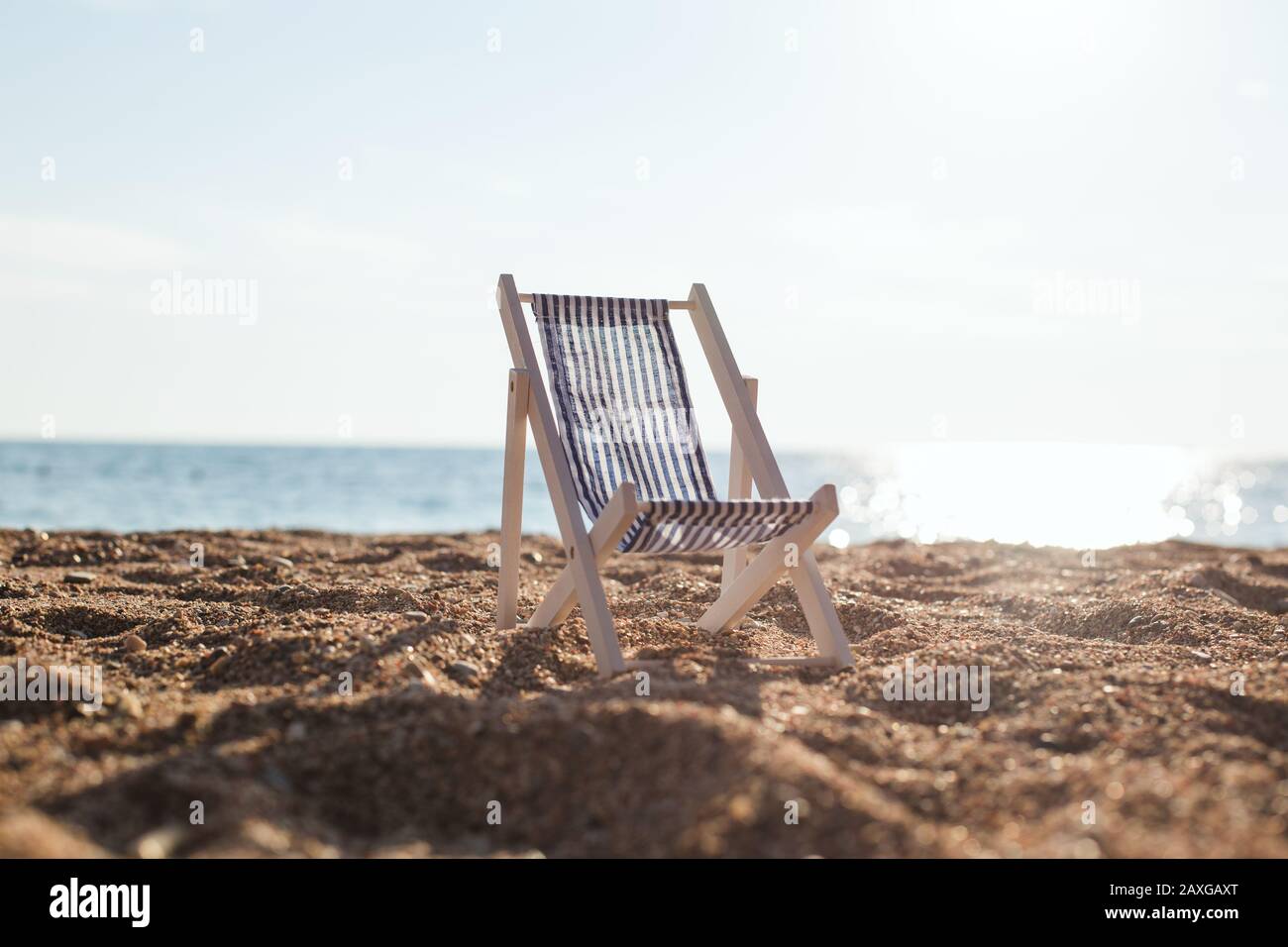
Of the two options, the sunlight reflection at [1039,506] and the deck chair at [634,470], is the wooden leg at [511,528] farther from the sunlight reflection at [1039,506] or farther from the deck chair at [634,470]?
the sunlight reflection at [1039,506]

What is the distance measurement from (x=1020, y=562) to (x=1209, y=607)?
2125mm

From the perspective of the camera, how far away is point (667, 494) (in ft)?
13.9

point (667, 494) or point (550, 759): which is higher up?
point (667, 494)

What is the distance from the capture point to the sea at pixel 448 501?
1945 cm

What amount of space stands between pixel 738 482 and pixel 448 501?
21.7 metres

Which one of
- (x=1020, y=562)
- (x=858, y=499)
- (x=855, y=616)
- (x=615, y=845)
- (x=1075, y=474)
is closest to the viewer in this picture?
(x=615, y=845)

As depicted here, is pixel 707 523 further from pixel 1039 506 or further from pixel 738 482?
pixel 1039 506

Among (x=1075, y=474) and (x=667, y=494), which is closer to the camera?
(x=667, y=494)

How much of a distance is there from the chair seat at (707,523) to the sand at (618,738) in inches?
16.0

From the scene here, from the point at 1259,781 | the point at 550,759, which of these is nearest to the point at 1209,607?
the point at 1259,781
